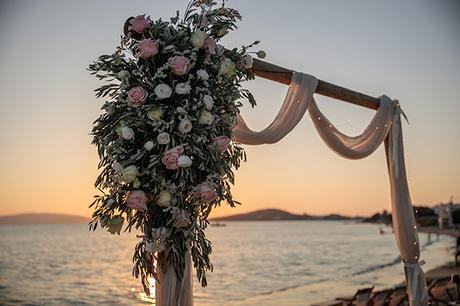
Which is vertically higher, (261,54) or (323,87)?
(323,87)

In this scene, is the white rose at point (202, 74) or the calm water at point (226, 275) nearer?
the white rose at point (202, 74)

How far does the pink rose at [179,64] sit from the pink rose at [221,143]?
0.32 meters

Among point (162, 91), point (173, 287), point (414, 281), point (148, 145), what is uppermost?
point (162, 91)

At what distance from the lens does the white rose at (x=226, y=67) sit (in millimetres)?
2688

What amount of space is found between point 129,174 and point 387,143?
9.75 feet

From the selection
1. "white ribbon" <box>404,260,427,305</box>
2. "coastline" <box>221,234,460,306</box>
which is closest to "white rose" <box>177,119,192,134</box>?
"white ribbon" <box>404,260,427,305</box>

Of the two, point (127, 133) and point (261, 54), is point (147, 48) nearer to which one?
point (127, 133)

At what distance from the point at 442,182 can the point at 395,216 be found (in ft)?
14.6

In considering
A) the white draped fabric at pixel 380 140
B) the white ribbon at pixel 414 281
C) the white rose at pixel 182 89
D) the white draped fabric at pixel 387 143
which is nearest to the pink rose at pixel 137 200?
the white rose at pixel 182 89

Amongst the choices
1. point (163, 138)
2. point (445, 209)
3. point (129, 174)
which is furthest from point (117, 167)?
point (445, 209)

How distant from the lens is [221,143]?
266 centimetres

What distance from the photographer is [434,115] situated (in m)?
7.45

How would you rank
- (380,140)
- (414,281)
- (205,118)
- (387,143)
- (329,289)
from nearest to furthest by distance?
(205,118), (414,281), (380,140), (387,143), (329,289)

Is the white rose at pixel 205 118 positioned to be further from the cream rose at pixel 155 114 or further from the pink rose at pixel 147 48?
the pink rose at pixel 147 48
